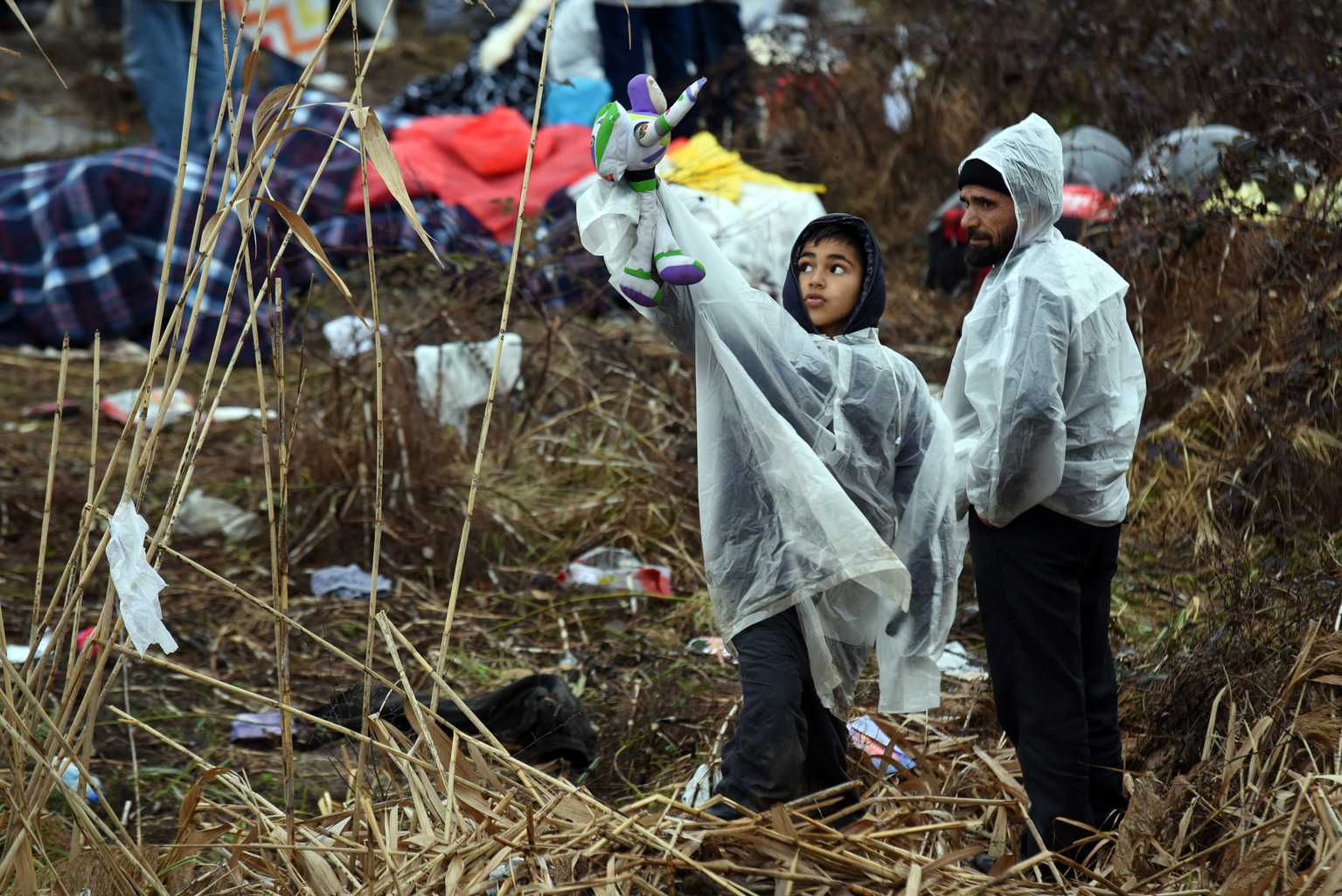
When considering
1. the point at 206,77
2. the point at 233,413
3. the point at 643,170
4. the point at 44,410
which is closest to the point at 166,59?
the point at 206,77

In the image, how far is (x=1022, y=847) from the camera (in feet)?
7.45

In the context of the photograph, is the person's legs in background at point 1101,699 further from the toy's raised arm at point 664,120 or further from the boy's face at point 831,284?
the toy's raised arm at point 664,120

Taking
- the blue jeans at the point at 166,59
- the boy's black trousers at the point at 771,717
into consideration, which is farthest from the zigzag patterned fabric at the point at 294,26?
the boy's black trousers at the point at 771,717

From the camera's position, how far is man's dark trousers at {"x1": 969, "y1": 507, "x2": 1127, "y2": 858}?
218cm

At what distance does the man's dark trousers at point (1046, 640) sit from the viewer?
2.18m

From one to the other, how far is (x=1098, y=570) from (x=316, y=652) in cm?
222

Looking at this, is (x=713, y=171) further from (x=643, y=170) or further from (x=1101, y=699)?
(x=1101, y=699)

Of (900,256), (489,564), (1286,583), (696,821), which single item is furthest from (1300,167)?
Answer: (696,821)

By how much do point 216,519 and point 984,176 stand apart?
302 centimetres

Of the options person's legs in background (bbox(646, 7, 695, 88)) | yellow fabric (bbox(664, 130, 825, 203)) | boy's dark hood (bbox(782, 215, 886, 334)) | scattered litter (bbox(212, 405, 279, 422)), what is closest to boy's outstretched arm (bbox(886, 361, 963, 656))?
boy's dark hood (bbox(782, 215, 886, 334))

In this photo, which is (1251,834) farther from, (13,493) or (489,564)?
(13,493)

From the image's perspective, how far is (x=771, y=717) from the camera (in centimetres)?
202

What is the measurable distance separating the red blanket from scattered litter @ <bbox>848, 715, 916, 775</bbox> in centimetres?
348

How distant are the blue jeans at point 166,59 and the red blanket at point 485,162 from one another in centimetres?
112
